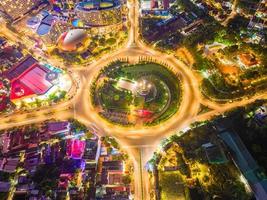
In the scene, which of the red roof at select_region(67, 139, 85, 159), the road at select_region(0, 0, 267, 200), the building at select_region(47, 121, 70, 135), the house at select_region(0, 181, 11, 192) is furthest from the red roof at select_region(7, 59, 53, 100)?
the house at select_region(0, 181, 11, 192)

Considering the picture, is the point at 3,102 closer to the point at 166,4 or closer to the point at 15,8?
the point at 15,8

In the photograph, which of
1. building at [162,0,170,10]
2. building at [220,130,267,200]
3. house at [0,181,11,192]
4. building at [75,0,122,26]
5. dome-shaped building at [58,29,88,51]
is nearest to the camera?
building at [220,130,267,200]

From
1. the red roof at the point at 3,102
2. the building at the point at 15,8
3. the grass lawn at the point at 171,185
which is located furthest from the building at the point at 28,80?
the grass lawn at the point at 171,185

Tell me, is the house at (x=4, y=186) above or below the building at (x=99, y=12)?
below

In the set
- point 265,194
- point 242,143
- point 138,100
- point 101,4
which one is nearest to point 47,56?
point 101,4

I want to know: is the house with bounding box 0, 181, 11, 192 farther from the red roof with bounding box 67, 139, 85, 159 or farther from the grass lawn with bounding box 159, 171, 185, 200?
the grass lawn with bounding box 159, 171, 185, 200

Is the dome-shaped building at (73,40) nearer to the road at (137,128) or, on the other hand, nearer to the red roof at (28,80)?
the road at (137,128)
